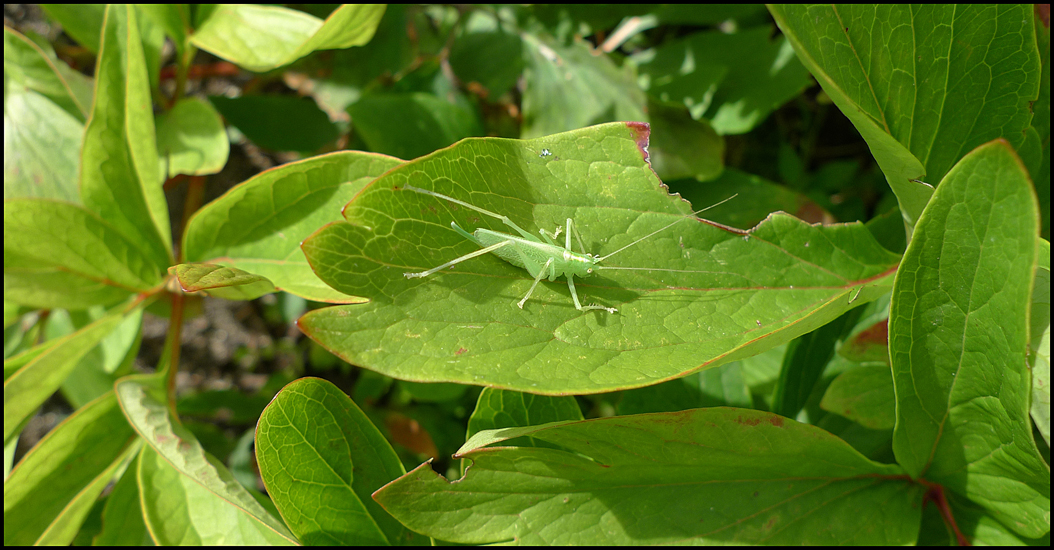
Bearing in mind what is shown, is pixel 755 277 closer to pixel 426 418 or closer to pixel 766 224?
pixel 766 224

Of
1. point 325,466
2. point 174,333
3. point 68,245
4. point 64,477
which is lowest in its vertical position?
point 64,477

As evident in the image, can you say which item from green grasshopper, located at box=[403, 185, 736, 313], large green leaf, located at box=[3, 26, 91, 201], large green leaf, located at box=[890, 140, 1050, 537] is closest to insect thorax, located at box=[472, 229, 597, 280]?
green grasshopper, located at box=[403, 185, 736, 313]

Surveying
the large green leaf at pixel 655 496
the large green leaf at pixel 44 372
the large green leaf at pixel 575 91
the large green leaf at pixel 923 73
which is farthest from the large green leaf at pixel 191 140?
the large green leaf at pixel 923 73

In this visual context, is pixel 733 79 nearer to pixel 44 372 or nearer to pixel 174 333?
pixel 174 333

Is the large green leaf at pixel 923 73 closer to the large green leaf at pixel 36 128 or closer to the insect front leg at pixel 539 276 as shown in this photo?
the insect front leg at pixel 539 276

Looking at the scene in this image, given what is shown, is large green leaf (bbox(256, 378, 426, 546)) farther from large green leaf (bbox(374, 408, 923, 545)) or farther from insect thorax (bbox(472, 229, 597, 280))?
insect thorax (bbox(472, 229, 597, 280))

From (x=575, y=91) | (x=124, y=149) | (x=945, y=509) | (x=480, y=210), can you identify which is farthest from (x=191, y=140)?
(x=945, y=509)

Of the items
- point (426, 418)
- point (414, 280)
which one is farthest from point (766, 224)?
point (426, 418)
